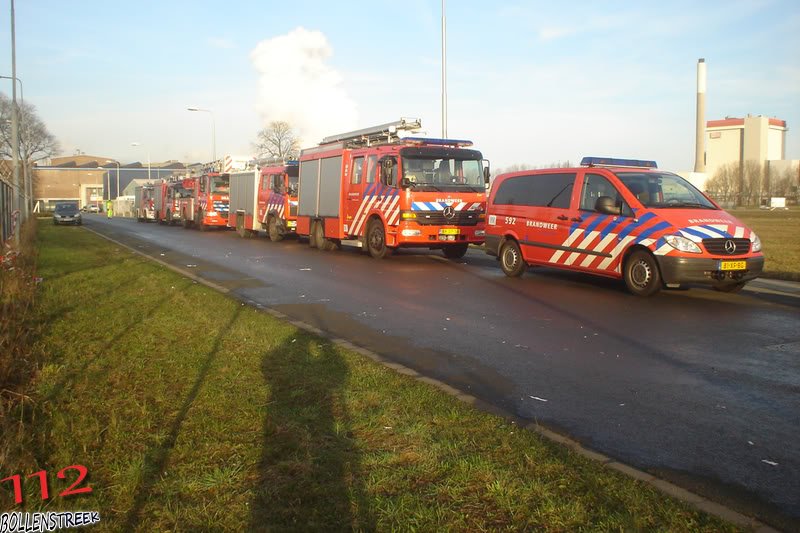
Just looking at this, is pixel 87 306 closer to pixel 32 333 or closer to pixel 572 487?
pixel 32 333

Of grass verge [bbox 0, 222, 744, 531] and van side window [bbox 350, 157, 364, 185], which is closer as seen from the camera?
grass verge [bbox 0, 222, 744, 531]

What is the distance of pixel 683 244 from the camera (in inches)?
416

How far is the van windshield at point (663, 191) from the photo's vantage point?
11484 millimetres

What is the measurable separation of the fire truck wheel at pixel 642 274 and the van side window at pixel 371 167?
8.23 meters

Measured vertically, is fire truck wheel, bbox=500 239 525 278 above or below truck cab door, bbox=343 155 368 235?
below

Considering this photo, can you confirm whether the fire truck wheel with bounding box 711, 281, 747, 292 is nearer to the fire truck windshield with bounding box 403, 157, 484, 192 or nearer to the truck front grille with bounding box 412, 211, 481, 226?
the truck front grille with bounding box 412, 211, 481, 226

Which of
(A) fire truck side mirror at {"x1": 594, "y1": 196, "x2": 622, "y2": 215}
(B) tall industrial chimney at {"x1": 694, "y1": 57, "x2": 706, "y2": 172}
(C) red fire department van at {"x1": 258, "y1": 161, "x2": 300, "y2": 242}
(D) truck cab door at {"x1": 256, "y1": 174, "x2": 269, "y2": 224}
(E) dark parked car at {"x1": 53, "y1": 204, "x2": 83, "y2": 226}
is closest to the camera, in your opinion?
(A) fire truck side mirror at {"x1": 594, "y1": 196, "x2": 622, "y2": 215}

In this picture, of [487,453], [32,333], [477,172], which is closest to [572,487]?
[487,453]

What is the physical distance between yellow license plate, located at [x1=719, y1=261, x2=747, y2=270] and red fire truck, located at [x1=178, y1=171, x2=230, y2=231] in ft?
88.0

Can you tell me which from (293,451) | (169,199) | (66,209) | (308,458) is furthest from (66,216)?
(308,458)

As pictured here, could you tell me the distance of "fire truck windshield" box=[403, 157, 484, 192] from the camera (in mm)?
16828

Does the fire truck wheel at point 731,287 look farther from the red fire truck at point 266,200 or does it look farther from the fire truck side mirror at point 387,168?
the red fire truck at point 266,200

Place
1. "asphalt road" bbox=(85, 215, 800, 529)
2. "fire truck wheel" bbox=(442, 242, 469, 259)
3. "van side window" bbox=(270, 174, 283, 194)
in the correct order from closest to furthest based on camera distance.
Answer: "asphalt road" bbox=(85, 215, 800, 529) → "fire truck wheel" bbox=(442, 242, 469, 259) → "van side window" bbox=(270, 174, 283, 194)

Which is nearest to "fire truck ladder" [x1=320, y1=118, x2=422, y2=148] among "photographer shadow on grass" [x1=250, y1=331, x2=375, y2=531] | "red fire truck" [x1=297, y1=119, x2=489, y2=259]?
"red fire truck" [x1=297, y1=119, x2=489, y2=259]
